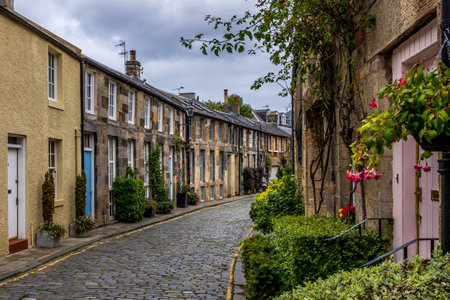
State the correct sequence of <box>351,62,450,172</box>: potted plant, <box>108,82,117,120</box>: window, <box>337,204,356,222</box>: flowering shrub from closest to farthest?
<box>351,62,450,172</box>: potted plant, <box>337,204,356,222</box>: flowering shrub, <box>108,82,117,120</box>: window

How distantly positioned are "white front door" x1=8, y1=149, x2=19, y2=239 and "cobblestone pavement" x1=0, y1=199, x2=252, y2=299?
5.71 ft

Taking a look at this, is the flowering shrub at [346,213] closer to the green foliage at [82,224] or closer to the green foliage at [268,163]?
the green foliage at [82,224]

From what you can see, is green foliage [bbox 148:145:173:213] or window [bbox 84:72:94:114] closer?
window [bbox 84:72:94:114]

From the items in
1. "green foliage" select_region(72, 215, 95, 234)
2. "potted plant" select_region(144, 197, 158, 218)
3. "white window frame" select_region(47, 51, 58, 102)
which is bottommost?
"potted plant" select_region(144, 197, 158, 218)

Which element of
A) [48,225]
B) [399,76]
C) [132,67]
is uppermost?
[132,67]

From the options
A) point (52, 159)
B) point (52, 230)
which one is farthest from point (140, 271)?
point (52, 159)

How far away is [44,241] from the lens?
11.3 m

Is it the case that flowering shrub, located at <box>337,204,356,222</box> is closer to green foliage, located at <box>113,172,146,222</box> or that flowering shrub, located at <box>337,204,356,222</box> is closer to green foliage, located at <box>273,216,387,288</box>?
green foliage, located at <box>273,216,387,288</box>

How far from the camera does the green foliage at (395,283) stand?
268 centimetres

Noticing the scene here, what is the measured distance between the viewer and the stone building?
464 centimetres

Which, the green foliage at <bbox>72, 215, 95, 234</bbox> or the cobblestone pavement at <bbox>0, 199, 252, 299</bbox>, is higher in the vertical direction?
the green foliage at <bbox>72, 215, 95, 234</bbox>

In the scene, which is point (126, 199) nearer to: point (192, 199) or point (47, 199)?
point (47, 199)

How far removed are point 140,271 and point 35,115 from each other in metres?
5.23

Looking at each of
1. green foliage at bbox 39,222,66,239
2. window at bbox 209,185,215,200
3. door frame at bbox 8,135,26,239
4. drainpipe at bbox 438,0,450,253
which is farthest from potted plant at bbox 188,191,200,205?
drainpipe at bbox 438,0,450,253
